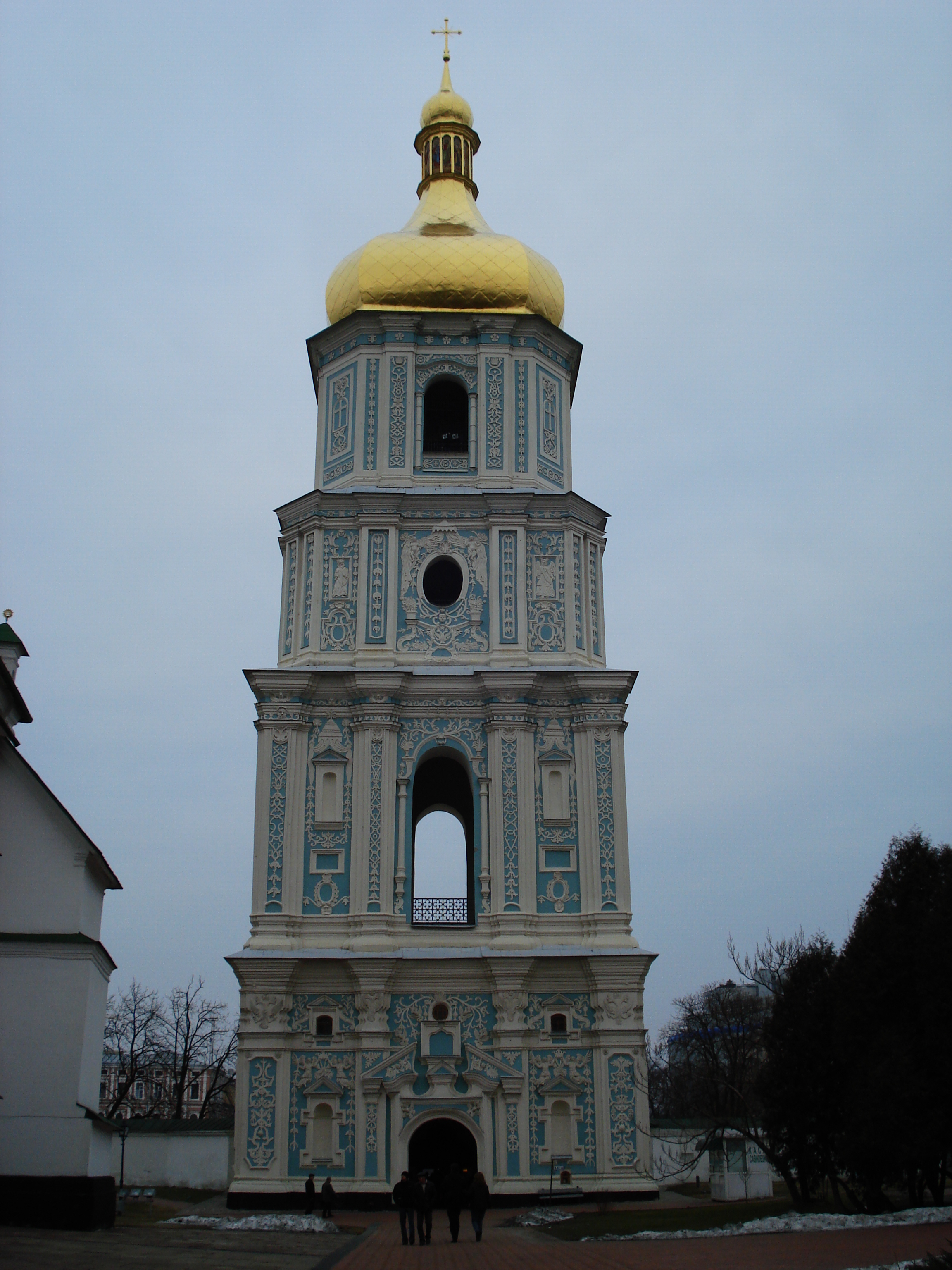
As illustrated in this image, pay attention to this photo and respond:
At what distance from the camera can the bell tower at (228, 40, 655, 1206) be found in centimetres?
2191

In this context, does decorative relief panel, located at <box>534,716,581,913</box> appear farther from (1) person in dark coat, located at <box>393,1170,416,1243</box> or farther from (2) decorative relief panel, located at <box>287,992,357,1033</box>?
(1) person in dark coat, located at <box>393,1170,416,1243</box>

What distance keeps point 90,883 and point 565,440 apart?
14221mm

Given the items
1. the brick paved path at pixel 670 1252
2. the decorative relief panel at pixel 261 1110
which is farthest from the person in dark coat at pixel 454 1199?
the decorative relief panel at pixel 261 1110

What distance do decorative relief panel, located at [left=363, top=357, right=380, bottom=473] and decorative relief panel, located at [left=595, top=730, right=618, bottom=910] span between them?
7525 millimetres

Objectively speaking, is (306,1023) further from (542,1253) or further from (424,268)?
(424,268)

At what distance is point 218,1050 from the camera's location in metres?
51.2

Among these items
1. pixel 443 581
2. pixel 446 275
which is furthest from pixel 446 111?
pixel 443 581

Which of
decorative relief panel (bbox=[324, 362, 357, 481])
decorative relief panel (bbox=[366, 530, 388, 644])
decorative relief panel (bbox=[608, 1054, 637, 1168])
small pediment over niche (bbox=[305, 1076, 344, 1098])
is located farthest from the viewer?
decorative relief panel (bbox=[324, 362, 357, 481])

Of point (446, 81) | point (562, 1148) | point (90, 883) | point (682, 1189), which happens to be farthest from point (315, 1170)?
point (446, 81)

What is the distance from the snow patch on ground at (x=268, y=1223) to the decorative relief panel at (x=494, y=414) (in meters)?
14.6

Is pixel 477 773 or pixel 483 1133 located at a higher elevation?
pixel 477 773

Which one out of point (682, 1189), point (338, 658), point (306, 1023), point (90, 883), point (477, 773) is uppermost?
point (338, 658)

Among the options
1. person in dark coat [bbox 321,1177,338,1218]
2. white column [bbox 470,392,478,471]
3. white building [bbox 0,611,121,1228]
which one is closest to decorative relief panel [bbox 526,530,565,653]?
white column [bbox 470,392,478,471]

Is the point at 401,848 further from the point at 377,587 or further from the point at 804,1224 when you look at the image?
the point at 804,1224
